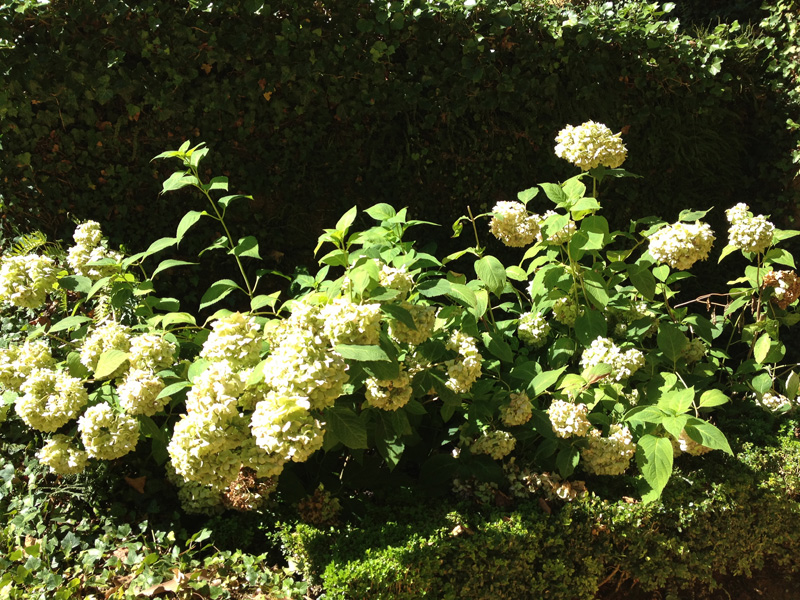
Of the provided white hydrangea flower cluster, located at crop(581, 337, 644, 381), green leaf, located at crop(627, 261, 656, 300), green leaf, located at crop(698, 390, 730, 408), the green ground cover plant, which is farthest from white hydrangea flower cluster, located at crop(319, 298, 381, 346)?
green leaf, located at crop(698, 390, 730, 408)

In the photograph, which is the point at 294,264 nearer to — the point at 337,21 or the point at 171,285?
the point at 171,285

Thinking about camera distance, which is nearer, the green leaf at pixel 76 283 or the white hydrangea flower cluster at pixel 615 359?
the green leaf at pixel 76 283

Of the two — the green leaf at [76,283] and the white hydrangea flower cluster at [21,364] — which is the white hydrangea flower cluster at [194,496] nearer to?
the white hydrangea flower cluster at [21,364]

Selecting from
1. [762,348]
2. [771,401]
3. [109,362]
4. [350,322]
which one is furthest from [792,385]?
[109,362]

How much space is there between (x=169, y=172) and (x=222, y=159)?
328 millimetres

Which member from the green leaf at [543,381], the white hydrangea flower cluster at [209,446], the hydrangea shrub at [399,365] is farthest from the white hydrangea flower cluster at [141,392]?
the green leaf at [543,381]

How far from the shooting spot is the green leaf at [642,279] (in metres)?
3.10

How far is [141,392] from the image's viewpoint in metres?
2.51

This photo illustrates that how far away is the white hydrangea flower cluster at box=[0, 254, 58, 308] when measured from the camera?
275 cm

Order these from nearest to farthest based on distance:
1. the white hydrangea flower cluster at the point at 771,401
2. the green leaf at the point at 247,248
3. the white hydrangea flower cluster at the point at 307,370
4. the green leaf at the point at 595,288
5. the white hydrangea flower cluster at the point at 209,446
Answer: the white hydrangea flower cluster at the point at 307,370
the white hydrangea flower cluster at the point at 209,446
the green leaf at the point at 247,248
the green leaf at the point at 595,288
the white hydrangea flower cluster at the point at 771,401

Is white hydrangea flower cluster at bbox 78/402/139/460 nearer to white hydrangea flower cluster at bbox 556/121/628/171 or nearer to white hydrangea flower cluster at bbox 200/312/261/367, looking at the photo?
white hydrangea flower cluster at bbox 200/312/261/367

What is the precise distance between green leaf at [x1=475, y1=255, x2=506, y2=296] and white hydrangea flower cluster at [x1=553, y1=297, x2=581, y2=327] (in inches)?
18.0

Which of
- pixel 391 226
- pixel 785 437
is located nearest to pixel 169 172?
pixel 391 226

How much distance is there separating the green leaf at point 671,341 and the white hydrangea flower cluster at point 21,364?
271 centimetres
